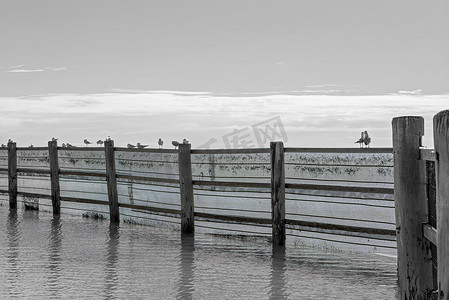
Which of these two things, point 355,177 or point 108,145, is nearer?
point 108,145

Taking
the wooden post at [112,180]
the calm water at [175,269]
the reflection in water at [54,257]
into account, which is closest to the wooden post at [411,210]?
the calm water at [175,269]

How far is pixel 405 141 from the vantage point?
16.7ft

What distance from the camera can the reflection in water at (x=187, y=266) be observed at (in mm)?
6898

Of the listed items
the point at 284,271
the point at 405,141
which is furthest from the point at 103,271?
the point at 405,141

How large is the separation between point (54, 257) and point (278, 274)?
326cm

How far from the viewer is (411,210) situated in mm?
5012

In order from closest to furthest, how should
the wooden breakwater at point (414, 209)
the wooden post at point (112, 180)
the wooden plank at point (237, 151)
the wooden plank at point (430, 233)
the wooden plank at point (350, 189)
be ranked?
the wooden plank at point (430, 233)
the wooden breakwater at point (414, 209)
the wooden plank at point (350, 189)
the wooden plank at point (237, 151)
the wooden post at point (112, 180)

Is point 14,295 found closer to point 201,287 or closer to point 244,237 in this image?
point 201,287

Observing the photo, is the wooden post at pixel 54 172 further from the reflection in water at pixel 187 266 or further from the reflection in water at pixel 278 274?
the reflection in water at pixel 278 274

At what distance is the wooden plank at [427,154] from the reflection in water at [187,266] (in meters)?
2.90

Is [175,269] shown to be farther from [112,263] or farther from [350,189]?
[350,189]

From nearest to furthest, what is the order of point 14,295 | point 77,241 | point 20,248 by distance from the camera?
point 14,295 → point 20,248 → point 77,241

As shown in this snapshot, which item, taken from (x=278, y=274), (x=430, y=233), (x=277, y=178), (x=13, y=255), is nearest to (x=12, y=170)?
(x=13, y=255)

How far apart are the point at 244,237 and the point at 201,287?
13.1ft
